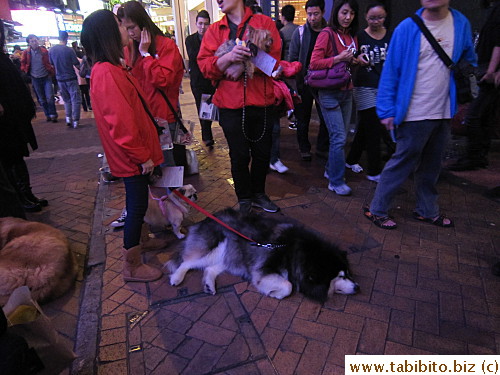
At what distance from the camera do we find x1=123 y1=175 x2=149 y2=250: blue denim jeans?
103 inches

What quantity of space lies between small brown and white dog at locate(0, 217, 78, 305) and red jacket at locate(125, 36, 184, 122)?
1.66 m

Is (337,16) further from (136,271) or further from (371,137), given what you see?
(136,271)

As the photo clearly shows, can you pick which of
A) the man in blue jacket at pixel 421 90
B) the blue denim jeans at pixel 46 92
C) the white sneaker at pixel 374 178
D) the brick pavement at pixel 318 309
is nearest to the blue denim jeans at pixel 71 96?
Answer: the blue denim jeans at pixel 46 92

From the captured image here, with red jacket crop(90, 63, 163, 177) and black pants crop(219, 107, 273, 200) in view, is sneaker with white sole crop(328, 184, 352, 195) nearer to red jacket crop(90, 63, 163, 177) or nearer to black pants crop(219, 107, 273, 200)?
black pants crop(219, 107, 273, 200)

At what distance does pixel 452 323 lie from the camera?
7.55ft

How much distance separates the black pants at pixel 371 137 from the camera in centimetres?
434

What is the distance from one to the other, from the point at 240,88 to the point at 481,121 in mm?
3657

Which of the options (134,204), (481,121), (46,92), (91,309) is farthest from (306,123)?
(46,92)

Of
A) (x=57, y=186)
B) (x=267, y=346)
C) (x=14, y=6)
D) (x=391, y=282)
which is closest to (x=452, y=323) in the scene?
(x=391, y=282)

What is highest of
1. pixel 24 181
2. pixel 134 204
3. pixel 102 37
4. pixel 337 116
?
pixel 102 37

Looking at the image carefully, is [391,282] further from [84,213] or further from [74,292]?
[84,213]

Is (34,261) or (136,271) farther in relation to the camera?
(136,271)

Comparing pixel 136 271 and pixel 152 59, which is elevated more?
pixel 152 59

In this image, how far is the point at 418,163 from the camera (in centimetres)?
345
